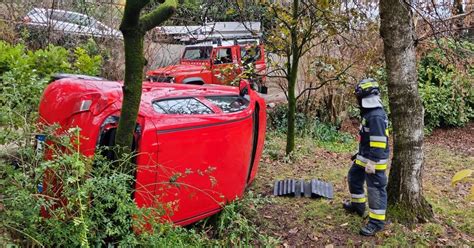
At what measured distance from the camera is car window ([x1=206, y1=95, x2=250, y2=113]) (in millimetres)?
4785

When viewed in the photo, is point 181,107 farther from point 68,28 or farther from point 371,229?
point 68,28

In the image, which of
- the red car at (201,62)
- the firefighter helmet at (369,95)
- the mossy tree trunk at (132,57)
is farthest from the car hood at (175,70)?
the mossy tree trunk at (132,57)

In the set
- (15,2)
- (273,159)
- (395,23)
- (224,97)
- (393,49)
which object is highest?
(15,2)

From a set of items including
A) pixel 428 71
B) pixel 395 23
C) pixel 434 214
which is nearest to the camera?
pixel 395 23

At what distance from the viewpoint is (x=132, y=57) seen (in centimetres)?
327

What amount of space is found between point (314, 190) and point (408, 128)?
1.55 meters

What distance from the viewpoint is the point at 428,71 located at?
13180 millimetres

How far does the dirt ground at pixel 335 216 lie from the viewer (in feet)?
14.6

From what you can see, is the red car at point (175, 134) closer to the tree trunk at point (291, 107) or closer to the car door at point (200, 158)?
the car door at point (200, 158)

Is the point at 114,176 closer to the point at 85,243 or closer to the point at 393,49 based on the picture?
the point at 85,243

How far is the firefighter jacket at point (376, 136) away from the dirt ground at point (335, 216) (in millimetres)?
753

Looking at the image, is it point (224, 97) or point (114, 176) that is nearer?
point (114, 176)

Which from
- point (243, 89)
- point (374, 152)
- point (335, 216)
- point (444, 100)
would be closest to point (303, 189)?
point (335, 216)

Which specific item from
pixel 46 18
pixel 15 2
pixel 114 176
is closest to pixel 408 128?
pixel 114 176
